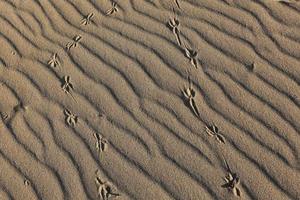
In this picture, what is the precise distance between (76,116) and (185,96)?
0.90 meters

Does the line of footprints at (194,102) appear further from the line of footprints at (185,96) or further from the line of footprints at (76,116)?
the line of footprints at (76,116)

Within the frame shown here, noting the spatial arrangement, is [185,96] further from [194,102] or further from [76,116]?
[76,116]

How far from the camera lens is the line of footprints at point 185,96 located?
128 inches

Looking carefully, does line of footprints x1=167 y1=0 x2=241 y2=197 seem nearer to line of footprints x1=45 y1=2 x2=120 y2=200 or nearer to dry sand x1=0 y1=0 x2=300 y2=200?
dry sand x1=0 y1=0 x2=300 y2=200

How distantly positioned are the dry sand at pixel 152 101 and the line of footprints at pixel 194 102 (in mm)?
12

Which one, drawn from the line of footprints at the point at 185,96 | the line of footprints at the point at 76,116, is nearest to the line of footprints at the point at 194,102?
the line of footprints at the point at 185,96

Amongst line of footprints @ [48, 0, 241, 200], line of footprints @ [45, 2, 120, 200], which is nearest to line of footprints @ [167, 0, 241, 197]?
line of footprints @ [48, 0, 241, 200]

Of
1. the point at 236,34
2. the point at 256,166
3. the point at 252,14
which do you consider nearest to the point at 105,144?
the point at 256,166

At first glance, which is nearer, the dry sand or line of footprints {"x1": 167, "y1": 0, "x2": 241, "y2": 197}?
line of footprints {"x1": 167, "y1": 0, "x2": 241, "y2": 197}

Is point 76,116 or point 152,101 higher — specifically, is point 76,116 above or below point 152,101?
below

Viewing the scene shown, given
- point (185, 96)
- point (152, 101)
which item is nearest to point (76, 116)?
point (152, 101)

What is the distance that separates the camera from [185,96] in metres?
3.70

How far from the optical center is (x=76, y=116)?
373 centimetres

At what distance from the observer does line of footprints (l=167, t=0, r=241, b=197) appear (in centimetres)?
321
